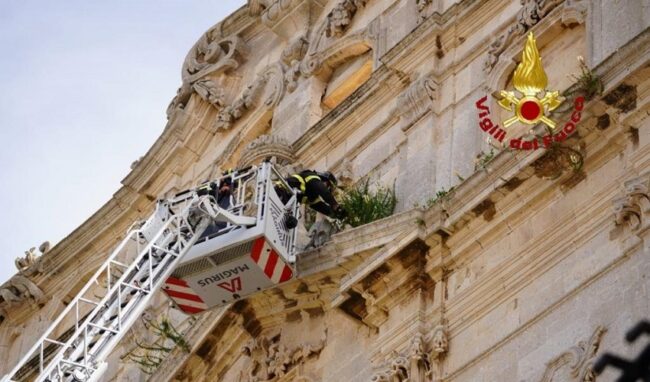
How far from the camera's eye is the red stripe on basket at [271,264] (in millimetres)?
20125

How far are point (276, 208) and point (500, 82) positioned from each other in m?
2.97

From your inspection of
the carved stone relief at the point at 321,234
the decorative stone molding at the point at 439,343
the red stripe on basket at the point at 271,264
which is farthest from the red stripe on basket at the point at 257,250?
the decorative stone molding at the point at 439,343

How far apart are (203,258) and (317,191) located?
1.68 meters

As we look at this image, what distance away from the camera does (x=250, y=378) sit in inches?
806

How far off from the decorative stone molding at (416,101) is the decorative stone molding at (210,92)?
5822 millimetres

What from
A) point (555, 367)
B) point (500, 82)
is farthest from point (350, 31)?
point (555, 367)

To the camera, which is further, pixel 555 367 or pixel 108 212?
pixel 108 212

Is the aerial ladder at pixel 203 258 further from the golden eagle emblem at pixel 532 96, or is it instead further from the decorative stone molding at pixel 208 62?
the decorative stone molding at pixel 208 62

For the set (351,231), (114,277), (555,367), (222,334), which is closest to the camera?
(555,367)

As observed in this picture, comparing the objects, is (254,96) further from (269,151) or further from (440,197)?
(440,197)

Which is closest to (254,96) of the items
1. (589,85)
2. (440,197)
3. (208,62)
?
(208,62)

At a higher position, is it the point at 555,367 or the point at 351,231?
the point at 351,231

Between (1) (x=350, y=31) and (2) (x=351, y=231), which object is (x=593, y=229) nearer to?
(2) (x=351, y=231)

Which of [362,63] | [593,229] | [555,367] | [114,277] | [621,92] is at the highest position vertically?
[362,63]
